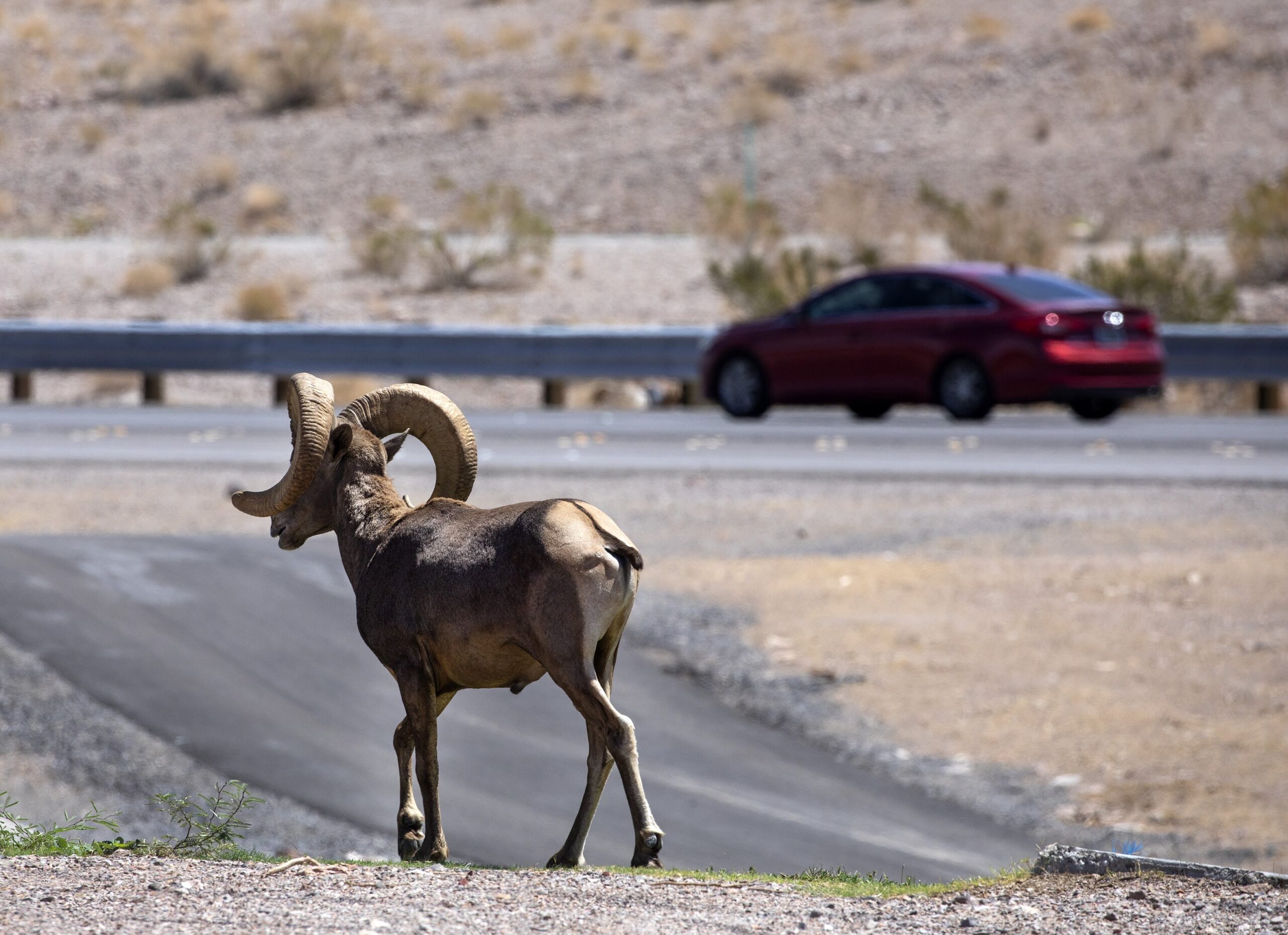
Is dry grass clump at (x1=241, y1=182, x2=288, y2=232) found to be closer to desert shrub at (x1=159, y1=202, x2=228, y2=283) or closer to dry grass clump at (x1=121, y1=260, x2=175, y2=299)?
desert shrub at (x1=159, y1=202, x2=228, y2=283)

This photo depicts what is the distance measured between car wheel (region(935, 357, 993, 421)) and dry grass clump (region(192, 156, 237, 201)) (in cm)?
3129

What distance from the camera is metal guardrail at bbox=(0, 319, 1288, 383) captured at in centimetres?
2481

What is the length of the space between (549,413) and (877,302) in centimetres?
456

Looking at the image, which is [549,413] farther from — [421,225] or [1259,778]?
[421,225]

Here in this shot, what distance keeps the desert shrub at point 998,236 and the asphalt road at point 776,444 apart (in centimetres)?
998

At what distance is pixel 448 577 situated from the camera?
5234 millimetres

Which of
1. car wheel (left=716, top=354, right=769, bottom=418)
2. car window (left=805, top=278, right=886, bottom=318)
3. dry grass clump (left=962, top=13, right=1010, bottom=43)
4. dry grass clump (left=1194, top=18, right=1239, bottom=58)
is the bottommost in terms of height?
car wheel (left=716, top=354, right=769, bottom=418)

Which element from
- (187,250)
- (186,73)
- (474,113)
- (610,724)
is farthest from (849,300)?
(186,73)

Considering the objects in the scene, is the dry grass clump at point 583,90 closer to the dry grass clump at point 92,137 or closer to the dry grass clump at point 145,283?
the dry grass clump at point 92,137

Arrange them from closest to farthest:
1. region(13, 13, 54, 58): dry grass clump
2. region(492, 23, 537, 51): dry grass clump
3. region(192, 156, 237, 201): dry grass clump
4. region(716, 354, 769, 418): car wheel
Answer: region(716, 354, 769, 418): car wheel → region(192, 156, 237, 201): dry grass clump → region(492, 23, 537, 51): dry grass clump → region(13, 13, 54, 58): dry grass clump

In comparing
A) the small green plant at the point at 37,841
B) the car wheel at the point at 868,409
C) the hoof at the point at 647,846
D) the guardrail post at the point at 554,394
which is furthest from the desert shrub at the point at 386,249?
the hoof at the point at 647,846

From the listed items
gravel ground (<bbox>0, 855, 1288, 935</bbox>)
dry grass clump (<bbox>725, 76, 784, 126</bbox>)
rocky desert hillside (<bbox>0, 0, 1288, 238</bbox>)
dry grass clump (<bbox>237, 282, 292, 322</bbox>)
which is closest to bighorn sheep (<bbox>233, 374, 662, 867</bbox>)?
gravel ground (<bbox>0, 855, 1288, 935</bbox>)

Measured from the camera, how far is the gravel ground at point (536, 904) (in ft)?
15.9

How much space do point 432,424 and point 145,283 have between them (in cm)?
3125
